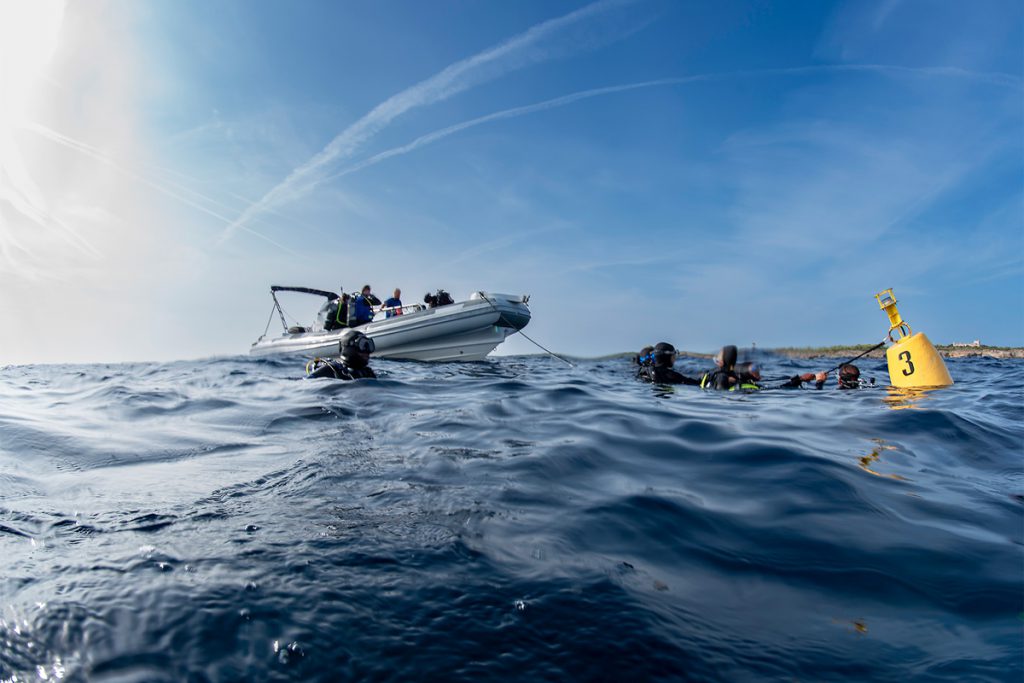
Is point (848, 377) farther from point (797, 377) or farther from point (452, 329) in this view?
point (452, 329)

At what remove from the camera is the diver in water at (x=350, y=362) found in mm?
8562

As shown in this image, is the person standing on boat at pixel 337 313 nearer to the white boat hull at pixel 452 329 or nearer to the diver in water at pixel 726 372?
the white boat hull at pixel 452 329

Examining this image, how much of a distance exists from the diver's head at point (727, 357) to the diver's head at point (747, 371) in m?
0.15

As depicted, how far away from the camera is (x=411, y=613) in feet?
5.49

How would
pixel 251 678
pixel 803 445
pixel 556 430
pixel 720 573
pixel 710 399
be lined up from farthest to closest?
pixel 710 399, pixel 556 430, pixel 803 445, pixel 720 573, pixel 251 678

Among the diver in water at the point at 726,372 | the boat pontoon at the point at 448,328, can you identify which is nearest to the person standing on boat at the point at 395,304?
the boat pontoon at the point at 448,328

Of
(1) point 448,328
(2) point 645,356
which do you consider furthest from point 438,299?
(2) point 645,356

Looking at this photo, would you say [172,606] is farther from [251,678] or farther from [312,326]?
[312,326]

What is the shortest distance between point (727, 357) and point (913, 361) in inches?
144

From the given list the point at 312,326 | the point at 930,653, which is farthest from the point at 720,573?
the point at 312,326

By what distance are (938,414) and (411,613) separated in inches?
257

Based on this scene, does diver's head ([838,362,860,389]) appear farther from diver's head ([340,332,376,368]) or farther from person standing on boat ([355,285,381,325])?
person standing on boat ([355,285,381,325])

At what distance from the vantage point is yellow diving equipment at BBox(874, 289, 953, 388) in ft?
30.2

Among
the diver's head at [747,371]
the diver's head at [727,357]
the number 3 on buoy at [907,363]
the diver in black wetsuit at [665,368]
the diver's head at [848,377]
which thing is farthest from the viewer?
the diver in black wetsuit at [665,368]
